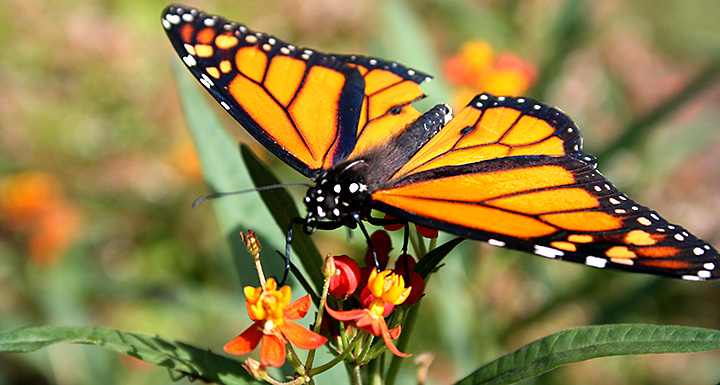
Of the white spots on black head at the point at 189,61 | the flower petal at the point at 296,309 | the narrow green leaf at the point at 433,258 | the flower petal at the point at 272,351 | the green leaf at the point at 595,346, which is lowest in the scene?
the green leaf at the point at 595,346

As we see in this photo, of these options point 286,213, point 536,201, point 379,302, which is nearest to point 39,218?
point 286,213

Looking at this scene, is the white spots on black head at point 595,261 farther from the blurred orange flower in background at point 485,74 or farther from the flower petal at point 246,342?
the blurred orange flower in background at point 485,74

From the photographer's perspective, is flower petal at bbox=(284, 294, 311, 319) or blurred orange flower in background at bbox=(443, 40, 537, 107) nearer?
flower petal at bbox=(284, 294, 311, 319)

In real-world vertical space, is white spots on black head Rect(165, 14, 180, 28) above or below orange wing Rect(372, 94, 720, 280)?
above

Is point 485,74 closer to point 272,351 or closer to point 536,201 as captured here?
point 536,201

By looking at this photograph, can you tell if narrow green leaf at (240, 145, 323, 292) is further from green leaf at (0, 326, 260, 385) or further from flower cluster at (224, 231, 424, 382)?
green leaf at (0, 326, 260, 385)

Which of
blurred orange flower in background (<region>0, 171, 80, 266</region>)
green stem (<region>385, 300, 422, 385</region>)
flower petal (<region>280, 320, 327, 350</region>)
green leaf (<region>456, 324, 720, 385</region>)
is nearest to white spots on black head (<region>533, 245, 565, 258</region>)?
green leaf (<region>456, 324, 720, 385</region>)

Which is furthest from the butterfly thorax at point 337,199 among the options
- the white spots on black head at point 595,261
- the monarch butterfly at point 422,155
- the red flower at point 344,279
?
the white spots on black head at point 595,261
